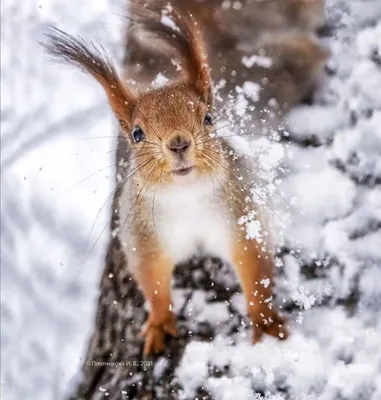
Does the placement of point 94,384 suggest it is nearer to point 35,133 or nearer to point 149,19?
Answer: point 35,133

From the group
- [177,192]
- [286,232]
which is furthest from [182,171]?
[286,232]

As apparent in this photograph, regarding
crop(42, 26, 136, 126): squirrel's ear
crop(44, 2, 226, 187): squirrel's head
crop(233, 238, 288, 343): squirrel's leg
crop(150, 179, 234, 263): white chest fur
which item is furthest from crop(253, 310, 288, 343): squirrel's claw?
crop(42, 26, 136, 126): squirrel's ear

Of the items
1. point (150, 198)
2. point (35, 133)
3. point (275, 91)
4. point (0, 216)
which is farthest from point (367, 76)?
point (0, 216)

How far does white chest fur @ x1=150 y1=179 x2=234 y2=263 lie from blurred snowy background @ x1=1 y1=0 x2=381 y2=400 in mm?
111

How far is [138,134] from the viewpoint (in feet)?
3.39

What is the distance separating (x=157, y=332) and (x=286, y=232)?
279 millimetres

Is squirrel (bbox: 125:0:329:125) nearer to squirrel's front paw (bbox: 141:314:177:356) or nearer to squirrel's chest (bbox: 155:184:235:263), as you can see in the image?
squirrel's chest (bbox: 155:184:235:263)

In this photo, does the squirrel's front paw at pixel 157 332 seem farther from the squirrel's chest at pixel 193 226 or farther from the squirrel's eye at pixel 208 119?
the squirrel's eye at pixel 208 119

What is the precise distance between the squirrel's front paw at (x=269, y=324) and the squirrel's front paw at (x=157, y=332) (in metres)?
0.14

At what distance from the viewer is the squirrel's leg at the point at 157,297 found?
1108mm

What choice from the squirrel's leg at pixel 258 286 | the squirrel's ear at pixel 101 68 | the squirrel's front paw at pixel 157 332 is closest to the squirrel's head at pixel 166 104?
the squirrel's ear at pixel 101 68

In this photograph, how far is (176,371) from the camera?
1.14 metres

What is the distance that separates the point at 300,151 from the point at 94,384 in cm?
→ 54

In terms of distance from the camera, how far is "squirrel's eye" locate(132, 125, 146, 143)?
3.36 feet
